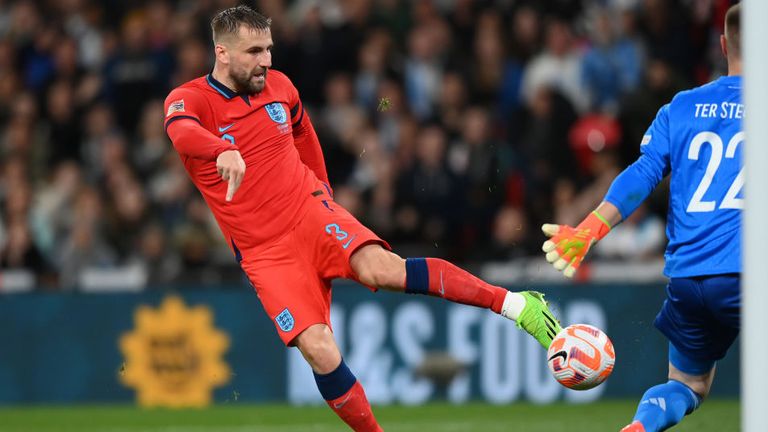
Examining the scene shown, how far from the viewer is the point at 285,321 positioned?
6176 millimetres

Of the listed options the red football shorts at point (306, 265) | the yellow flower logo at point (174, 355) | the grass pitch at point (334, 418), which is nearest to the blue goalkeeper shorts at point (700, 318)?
the red football shorts at point (306, 265)

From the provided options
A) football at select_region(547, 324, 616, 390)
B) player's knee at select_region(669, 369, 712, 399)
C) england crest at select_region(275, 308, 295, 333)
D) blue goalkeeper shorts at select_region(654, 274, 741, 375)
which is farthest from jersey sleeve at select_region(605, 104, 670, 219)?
england crest at select_region(275, 308, 295, 333)

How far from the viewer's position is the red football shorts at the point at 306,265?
20.2 feet

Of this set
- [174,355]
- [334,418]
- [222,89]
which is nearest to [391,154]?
[174,355]

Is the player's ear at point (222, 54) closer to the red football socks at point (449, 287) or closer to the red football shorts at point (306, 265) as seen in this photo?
the red football shorts at point (306, 265)

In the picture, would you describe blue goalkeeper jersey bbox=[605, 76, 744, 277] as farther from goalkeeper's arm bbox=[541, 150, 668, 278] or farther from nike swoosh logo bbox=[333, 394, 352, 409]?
nike swoosh logo bbox=[333, 394, 352, 409]

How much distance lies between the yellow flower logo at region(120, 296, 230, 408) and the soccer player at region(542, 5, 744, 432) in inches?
257

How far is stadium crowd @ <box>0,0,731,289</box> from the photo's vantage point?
1134 cm

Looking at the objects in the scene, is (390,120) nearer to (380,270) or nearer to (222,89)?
(222,89)

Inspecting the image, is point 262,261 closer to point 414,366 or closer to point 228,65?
point 228,65

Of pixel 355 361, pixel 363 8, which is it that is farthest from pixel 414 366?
pixel 363 8

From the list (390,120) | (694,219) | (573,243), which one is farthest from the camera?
(390,120)

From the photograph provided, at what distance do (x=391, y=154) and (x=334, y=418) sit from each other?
10.0 ft

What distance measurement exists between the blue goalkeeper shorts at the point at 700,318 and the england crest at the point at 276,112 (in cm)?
226
